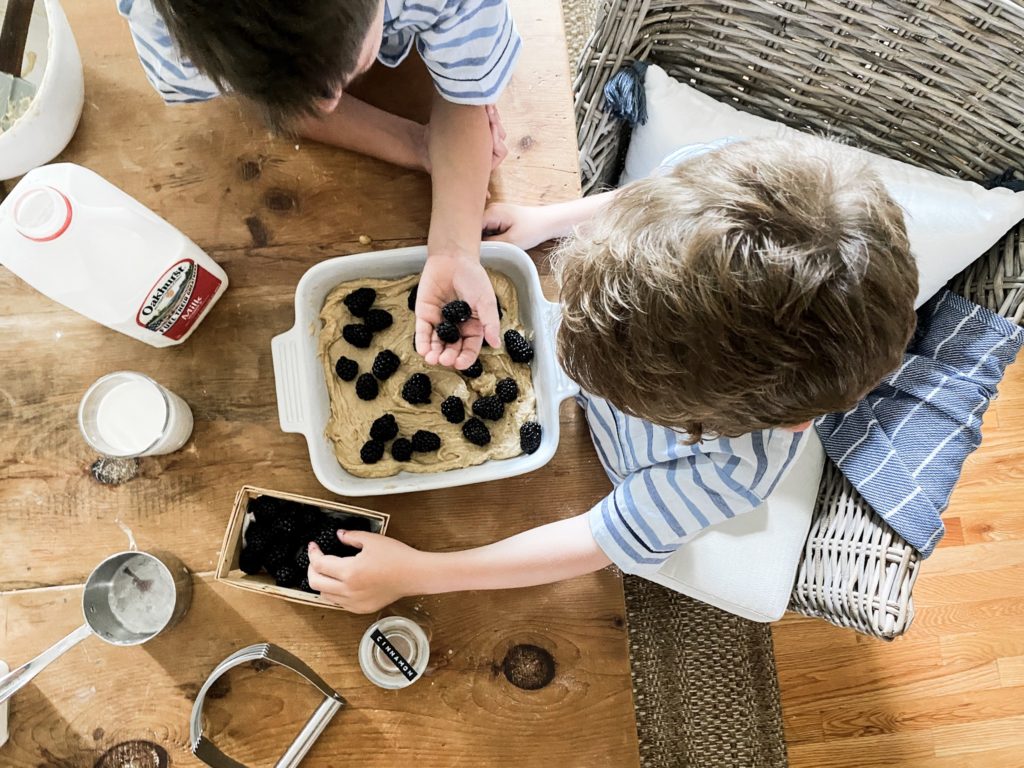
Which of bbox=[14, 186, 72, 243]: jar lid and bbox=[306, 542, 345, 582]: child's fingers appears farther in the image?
bbox=[306, 542, 345, 582]: child's fingers

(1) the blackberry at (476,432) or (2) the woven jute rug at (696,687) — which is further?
(2) the woven jute rug at (696,687)

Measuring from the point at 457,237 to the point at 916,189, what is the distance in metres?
0.61

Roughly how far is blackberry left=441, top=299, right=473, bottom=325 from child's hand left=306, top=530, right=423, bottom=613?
9.7 inches

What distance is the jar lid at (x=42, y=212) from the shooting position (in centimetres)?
64

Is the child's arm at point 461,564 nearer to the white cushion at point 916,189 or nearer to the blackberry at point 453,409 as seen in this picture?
the blackberry at point 453,409

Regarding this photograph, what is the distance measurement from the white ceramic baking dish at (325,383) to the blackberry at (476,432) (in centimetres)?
3

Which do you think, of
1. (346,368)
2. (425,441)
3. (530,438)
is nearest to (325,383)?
(346,368)

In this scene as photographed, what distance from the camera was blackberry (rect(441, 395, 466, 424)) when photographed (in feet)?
→ 2.73

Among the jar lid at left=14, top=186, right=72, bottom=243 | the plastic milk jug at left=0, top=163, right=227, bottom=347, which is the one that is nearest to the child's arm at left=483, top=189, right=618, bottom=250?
the plastic milk jug at left=0, top=163, right=227, bottom=347

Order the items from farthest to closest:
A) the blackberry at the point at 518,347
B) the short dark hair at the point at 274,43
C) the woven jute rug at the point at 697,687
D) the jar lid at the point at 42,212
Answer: the woven jute rug at the point at 697,687
the blackberry at the point at 518,347
the jar lid at the point at 42,212
the short dark hair at the point at 274,43

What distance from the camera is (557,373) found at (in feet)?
2.63

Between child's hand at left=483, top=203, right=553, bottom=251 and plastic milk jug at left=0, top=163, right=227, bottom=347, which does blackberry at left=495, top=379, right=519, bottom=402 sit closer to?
child's hand at left=483, top=203, right=553, bottom=251

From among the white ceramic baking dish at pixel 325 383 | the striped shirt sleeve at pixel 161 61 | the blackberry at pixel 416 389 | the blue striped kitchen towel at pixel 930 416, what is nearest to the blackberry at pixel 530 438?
the white ceramic baking dish at pixel 325 383

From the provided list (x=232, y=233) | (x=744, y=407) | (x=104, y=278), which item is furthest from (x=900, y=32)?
(x=104, y=278)
